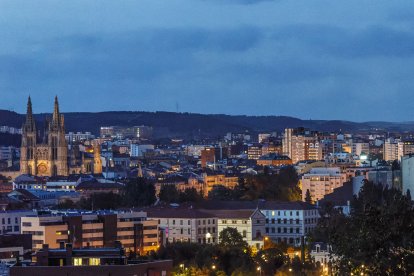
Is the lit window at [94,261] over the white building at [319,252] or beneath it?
over

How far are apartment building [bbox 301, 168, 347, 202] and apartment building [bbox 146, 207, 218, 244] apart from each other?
82.7 ft

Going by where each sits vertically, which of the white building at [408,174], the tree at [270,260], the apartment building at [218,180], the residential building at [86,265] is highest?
the white building at [408,174]

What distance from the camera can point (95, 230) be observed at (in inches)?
2121

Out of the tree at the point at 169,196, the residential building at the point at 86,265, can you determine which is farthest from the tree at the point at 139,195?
the residential building at the point at 86,265

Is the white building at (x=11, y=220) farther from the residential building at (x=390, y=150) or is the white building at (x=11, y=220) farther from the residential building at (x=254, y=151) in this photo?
the residential building at (x=254, y=151)

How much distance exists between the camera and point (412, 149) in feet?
424

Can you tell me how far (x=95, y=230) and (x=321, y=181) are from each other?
39438 mm

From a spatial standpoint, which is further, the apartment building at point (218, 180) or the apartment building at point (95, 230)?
the apartment building at point (218, 180)

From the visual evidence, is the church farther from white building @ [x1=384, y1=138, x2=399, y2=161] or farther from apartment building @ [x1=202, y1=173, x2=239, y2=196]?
white building @ [x1=384, y1=138, x2=399, y2=161]

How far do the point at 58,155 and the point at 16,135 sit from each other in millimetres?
54501

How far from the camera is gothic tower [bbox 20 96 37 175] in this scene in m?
117

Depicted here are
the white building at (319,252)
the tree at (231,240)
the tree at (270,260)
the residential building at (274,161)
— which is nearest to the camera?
the tree at (270,260)

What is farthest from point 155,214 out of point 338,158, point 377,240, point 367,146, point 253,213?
point 367,146

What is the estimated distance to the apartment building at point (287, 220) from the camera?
65750 millimetres
